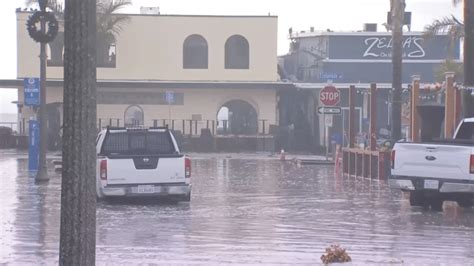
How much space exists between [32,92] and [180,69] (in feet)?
90.5

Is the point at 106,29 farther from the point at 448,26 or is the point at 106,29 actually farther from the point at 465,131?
the point at 465,131

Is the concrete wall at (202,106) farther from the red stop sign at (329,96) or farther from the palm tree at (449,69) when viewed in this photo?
the red stop sign at (329,96)

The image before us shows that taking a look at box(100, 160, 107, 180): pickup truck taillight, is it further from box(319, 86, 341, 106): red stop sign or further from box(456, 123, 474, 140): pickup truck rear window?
box(319, 86, 341, 106): red stop sign

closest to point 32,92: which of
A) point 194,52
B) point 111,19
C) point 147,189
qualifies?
point 147,189

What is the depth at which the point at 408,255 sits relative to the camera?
49.7ft

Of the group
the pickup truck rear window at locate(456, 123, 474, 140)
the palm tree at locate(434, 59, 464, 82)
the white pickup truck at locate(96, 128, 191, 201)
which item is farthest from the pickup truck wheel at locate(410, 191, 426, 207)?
the palm tree at locate(434, 59, 464, 82)

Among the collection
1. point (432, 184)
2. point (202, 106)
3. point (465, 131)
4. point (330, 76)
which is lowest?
point (432, 184)

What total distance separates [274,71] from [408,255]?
150 feet

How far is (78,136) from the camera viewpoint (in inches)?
309

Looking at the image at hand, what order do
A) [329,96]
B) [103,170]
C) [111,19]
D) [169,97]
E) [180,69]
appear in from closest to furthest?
[103,170]
[329,96]
[169,97]
[111,19]
[180,69]

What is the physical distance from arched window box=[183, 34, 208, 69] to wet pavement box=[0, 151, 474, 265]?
30.3m

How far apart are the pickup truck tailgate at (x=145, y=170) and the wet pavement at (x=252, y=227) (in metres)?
0.60

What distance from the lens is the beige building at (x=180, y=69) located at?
60.2 meters

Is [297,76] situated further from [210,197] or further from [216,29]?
[210,197]
